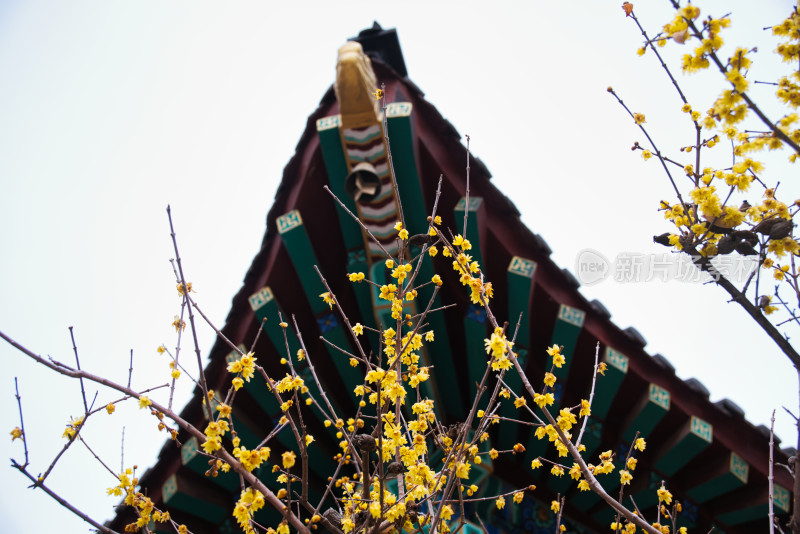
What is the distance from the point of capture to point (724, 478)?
13.6ft

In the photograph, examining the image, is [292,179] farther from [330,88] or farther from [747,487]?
[747,487]

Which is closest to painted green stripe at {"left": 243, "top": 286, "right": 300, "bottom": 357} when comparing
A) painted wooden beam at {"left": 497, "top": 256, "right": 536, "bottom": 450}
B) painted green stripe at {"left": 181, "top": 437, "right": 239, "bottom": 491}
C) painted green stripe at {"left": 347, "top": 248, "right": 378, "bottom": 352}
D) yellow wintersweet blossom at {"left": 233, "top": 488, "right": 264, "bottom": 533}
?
painted green stripe at {"left": 347, "top": 248, "right": 378, "bottom": 352}

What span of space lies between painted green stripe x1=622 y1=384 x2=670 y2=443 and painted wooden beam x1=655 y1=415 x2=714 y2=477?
0.17 m

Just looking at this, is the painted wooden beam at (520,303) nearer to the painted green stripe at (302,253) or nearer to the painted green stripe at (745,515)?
the painted green stripe at (302,253)

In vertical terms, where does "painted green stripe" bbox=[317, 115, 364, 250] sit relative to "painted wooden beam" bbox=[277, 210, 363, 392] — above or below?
above

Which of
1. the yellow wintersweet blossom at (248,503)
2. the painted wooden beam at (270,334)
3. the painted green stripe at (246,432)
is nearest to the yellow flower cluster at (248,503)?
the yellow wintersweet blossom at (248,503)

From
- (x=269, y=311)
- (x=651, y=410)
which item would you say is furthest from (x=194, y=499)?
(x=651, y=410)

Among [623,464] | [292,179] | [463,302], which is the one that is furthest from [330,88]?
[623,464]

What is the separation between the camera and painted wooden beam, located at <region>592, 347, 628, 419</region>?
13.8 ft

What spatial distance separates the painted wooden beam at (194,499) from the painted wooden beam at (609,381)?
10.1 feet

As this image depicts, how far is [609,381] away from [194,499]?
3.30 m

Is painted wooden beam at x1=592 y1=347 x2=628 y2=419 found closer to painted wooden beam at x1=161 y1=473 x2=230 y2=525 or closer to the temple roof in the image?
the temple roof

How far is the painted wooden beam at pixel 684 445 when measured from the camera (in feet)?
13.6

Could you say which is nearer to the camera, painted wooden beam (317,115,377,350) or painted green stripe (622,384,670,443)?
painted green stripe (622,384,670,443)
